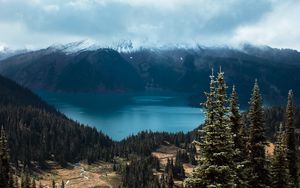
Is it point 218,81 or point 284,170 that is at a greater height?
point 218,81

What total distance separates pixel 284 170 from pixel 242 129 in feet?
32.8

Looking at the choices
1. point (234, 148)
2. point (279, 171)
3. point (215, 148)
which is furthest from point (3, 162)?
point (215, 148)

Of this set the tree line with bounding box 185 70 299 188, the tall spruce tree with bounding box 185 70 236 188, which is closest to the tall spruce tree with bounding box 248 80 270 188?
the tree line with bounding box 185 70 299 188

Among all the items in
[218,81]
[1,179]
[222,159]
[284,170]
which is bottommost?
[1,179]

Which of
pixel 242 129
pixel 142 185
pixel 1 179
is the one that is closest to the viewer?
pixel 242 129

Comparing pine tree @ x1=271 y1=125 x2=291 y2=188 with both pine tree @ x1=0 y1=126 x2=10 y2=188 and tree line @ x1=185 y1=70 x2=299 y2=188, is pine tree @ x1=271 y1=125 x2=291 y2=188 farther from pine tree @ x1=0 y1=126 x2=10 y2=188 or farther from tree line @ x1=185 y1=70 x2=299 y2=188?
pine tree @ x1=0 y1=126 x2=10 y2=188

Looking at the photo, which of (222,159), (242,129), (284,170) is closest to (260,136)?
(242,129)

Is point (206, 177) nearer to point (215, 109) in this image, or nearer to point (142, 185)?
point (215, 109)

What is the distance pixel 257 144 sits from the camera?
40.8m

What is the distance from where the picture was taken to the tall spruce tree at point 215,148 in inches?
1116

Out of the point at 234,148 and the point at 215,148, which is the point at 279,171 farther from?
the point at 215,148

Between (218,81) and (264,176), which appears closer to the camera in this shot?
(218,81)

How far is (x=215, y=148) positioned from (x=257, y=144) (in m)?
13.4

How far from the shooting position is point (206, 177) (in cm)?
2911
